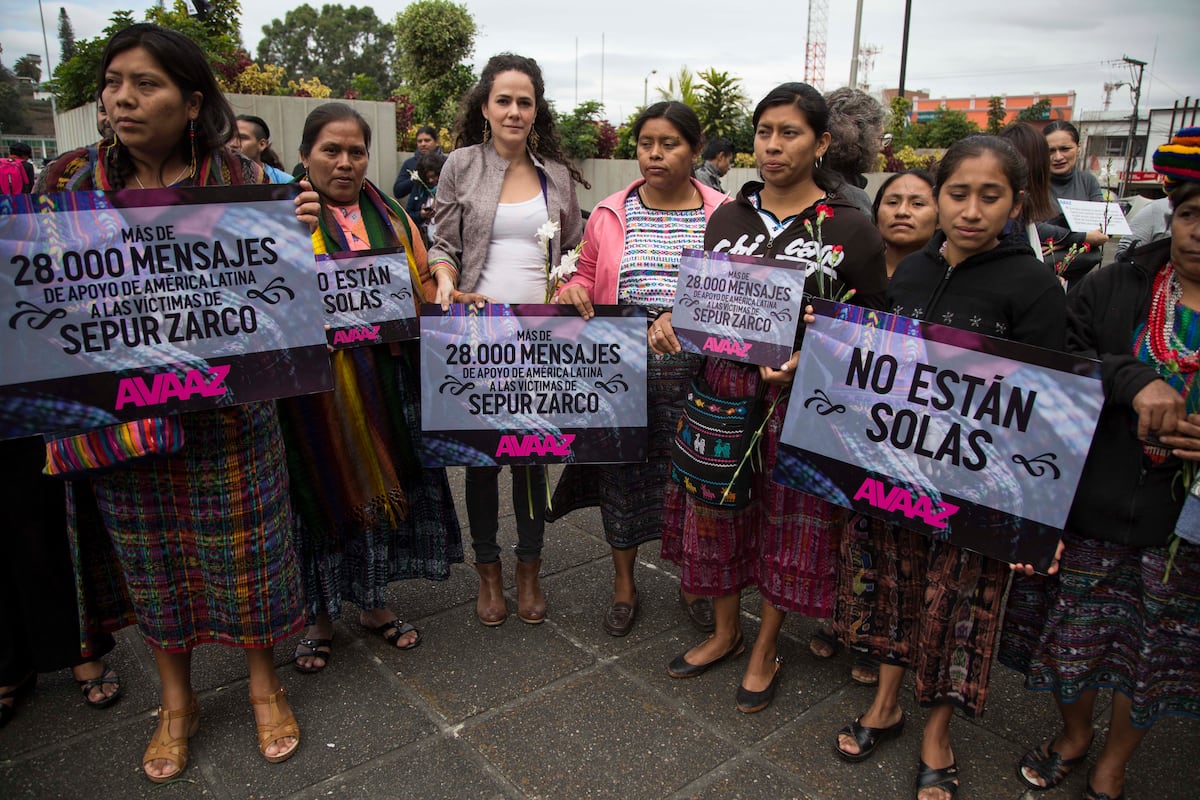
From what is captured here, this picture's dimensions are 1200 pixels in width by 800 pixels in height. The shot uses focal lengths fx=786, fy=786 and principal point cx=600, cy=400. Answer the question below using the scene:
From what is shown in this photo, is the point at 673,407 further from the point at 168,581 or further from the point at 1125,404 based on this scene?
the point at 168,581

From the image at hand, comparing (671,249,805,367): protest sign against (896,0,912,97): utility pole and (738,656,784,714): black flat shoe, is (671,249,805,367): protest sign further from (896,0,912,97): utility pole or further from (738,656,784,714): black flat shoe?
(896,0,912,97): utility pole

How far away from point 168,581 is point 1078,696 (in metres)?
2.74

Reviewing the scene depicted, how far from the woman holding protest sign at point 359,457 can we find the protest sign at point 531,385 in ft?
0.57

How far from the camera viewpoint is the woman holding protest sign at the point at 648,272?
9.78 feet

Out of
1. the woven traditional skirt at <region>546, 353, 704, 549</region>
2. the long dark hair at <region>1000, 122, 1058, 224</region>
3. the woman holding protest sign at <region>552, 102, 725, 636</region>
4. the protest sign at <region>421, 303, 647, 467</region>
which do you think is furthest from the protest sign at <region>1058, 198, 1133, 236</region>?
the protest sign at <region>421, 303, 647, 467</region>

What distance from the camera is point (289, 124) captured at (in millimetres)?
10703

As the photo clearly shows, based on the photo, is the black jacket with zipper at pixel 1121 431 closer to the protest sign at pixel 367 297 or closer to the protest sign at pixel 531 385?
the protest sign at pixel 531 385

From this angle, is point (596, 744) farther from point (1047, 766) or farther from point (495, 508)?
point (1047, 766)

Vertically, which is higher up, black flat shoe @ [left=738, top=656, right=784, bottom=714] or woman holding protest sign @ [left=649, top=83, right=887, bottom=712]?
woman holding protest sign @ [left=649, top=83, right=887, bottom=712]

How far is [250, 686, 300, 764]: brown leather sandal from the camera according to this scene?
2480mm

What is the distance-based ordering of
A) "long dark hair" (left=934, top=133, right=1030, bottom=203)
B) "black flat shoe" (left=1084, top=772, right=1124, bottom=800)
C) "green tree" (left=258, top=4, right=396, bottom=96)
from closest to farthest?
1. "long dark hair" (left=934, top=133, right=1030, bottom=203)
2. "black flat shoe" (left=1084, top=772, right=1124, bottom=800)
3. "green tree" (left=258, top=4, right=396, bottom=96)

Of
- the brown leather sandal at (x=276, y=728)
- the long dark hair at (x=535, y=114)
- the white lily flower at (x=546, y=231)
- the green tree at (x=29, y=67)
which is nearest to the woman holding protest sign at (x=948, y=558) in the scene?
the white lily flower at (x=546, y=231)

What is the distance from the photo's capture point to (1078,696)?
2.27 meters

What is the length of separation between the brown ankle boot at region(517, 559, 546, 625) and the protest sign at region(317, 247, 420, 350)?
1.12 m
